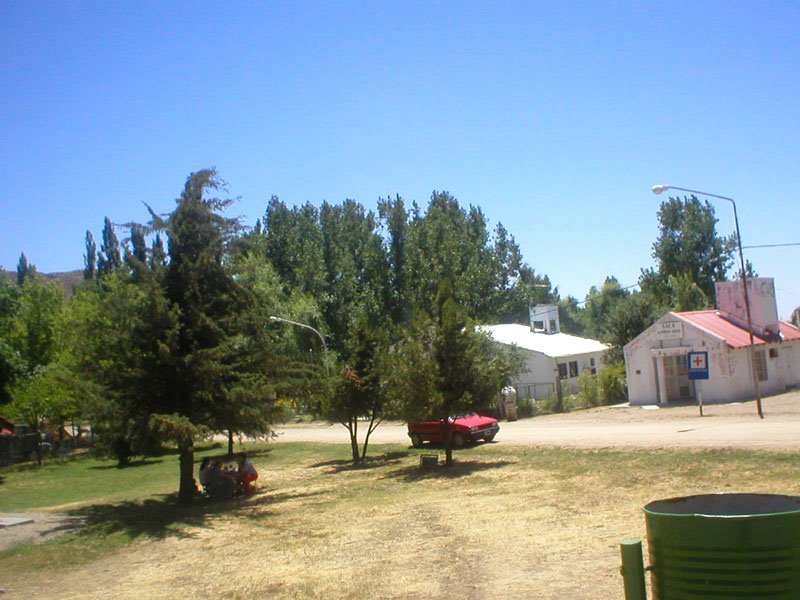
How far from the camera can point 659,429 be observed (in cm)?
2909

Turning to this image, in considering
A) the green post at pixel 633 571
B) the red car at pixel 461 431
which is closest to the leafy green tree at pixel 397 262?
the red car at pixel 461 431

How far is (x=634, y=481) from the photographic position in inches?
694

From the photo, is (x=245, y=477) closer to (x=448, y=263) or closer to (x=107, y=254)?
(x=448, y=263)

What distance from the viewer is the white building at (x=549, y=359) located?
49.6 m

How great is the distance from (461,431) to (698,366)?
Result: 10.1 metres

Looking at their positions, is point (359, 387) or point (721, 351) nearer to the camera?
point (359, 387)

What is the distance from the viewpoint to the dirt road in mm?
23203

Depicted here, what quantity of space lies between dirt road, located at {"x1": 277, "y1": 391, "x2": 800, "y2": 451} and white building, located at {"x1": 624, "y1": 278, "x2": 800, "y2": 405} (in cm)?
137

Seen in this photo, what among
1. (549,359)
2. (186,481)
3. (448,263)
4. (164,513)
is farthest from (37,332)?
(164,513)

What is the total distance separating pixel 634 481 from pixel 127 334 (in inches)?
520

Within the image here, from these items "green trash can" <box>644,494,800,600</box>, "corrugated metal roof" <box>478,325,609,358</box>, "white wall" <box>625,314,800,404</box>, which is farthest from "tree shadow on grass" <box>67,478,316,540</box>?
"corrugated metal roof" <box>478,325,609,358</box>

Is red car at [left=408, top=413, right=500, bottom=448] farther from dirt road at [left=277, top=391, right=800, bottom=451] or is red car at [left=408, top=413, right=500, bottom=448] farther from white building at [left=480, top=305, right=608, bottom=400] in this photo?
white building at [left=480, top=305, right=608, bottom=400]

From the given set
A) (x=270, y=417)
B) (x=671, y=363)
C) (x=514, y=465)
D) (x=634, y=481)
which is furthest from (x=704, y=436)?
(x=671, y=363)

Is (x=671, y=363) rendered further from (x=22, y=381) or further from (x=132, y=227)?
(x=22, y=381)
